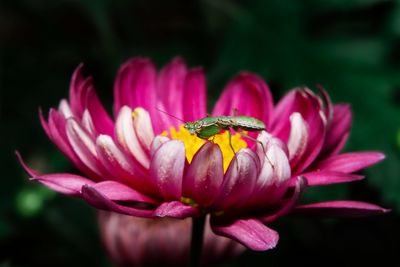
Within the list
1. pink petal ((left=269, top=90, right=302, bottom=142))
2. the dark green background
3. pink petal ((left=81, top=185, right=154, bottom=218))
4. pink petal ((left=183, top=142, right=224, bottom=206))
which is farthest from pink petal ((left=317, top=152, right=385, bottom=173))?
the dark green background

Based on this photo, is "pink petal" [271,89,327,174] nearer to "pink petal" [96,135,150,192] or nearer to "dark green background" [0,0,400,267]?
"pink petal" [96,135,150,192]

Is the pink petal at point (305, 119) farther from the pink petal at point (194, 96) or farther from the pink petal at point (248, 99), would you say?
the pink petal at point (194, 96)

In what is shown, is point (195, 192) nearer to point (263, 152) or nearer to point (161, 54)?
point (263, 152)

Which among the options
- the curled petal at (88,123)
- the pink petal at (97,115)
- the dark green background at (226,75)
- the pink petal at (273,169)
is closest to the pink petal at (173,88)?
the pink petal at (97,115)

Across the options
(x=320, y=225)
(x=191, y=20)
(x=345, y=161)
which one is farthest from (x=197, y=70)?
(x=191, y=20)

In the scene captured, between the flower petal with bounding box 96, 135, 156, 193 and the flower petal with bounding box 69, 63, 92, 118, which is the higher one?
A: the flower petal with bounding box 69, 63, 92, 118

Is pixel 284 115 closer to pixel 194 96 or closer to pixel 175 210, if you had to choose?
pixel 194 96

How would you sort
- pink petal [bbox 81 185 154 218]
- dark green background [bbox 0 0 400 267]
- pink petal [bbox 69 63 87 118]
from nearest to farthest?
pink petal [bbox 81 185 154 218]
pink petal [bbox 69 63 87 118]
dark green background [bbox 0 0 400 267]
